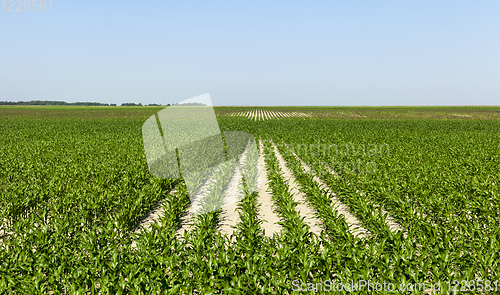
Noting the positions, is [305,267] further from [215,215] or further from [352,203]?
[352,203]

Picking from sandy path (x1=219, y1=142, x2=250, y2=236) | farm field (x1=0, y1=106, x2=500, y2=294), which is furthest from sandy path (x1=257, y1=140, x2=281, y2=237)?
sandy path (x1=219, y1=142, x2=250, y2=236)

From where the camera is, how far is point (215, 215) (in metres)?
6.90

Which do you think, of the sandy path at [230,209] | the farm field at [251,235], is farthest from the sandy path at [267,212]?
the sandy path at [230,209]

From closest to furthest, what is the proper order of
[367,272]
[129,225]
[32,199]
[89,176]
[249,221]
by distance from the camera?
[367,272]
[249,221]
[129,225]
[32,199]
[89,176]

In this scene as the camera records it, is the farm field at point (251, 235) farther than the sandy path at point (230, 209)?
No

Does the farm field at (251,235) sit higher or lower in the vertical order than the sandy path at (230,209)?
higher

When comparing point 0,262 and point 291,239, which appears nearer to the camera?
point 0,262

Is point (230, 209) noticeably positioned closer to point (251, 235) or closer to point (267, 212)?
point (267, 212)

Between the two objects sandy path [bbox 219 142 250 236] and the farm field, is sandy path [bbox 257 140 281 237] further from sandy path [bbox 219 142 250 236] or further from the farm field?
sandy path [bbox 219 142 250 236]

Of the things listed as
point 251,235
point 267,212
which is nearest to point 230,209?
point 267,212

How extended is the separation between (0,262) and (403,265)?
6976mm

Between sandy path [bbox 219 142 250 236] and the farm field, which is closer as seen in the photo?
the farm field

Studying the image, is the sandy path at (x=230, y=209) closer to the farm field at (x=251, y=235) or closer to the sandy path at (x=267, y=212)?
the farm field at (x=251, y=235)

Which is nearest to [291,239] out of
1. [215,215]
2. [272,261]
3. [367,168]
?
[272,261]
